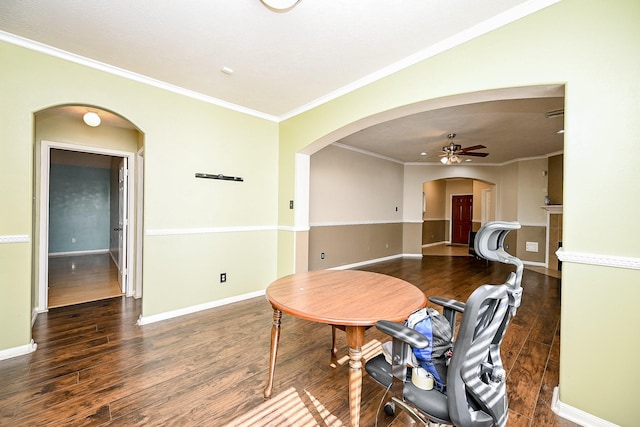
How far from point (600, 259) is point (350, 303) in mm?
1560

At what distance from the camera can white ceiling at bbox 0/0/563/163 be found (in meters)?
1.88

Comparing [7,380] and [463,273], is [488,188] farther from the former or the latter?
[7,380]

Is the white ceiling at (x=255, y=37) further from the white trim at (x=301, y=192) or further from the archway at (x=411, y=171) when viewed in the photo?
the white trim at (x=301, y=192)

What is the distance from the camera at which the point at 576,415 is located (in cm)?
166

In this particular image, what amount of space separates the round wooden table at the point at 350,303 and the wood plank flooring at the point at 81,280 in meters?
3.60

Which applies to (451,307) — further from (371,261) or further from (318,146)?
(371,261)

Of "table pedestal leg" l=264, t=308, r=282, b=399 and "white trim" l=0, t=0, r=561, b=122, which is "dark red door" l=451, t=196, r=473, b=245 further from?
"table pedestal leg" l=264, t=308, r=282, b=399

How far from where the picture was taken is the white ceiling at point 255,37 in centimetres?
188

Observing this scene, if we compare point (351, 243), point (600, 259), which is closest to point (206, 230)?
point (351, 243)

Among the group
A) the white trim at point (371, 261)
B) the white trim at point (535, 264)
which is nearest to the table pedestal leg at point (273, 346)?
the white trim at point (371, 261)

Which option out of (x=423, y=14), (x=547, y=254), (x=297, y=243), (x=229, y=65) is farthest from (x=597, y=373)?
(x=547, y=254)

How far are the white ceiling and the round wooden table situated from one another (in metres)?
2.01

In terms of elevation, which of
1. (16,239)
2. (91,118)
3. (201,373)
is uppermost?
(91,118)

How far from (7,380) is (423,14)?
13.7 feet
